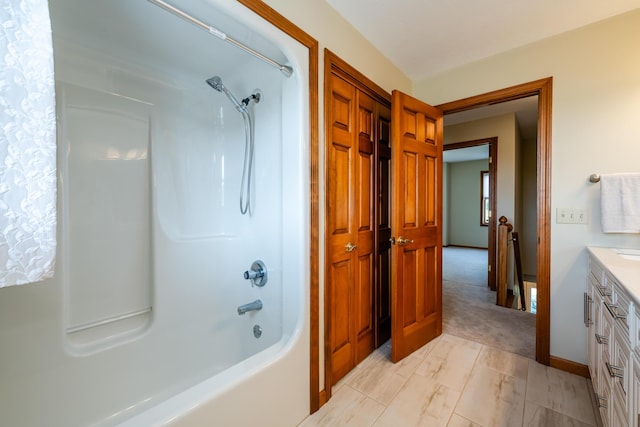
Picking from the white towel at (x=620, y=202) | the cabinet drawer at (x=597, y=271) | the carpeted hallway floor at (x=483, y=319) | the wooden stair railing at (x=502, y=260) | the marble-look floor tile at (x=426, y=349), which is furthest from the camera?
the wooden stair railing at (x=502, y=260)

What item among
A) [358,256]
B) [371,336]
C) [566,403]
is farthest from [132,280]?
[566,403]

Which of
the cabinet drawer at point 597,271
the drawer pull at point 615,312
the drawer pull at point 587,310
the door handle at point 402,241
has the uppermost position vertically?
the door handle at point 402,241

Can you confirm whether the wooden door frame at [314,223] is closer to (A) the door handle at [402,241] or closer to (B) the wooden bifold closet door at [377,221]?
(B) the wooden bifold closet door at [377,221]

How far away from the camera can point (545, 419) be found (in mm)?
1406

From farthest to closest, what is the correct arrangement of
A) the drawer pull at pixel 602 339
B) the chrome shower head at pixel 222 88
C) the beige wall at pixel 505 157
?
the beige wall at pixel 505 157
the chrome shower head at pixel 222 88
the drawer pull at pixel 602 339

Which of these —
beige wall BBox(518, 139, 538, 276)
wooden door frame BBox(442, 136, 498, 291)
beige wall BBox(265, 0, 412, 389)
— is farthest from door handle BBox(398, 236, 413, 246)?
beige wall BBox(518, 139, 538, 276)

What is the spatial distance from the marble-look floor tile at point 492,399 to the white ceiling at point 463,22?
237 cm

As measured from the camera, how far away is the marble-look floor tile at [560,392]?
4.78ft

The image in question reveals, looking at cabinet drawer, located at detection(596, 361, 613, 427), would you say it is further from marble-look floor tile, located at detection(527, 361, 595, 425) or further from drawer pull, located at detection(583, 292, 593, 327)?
drawer pull, located at detection(583, 292, 593, 327)

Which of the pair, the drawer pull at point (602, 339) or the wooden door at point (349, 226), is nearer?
the drawer pull at point (602, 339)

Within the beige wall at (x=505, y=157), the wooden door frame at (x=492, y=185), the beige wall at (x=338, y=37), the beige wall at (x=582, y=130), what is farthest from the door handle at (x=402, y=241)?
the beige wall at (x=505, y=157)

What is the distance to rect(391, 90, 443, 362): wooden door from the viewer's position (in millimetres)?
1921

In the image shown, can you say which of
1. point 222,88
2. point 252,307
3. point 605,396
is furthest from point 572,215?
point 222,88

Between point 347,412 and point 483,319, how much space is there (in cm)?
196
